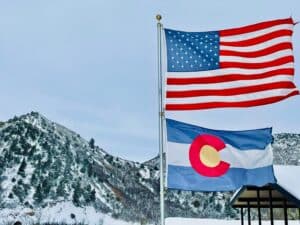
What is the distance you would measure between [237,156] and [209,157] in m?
0.49

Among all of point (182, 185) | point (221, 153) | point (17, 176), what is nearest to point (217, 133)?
point (221, 153)

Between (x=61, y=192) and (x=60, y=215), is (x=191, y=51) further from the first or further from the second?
(x=61, y=192)

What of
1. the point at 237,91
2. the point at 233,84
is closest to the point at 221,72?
the point at 233,84

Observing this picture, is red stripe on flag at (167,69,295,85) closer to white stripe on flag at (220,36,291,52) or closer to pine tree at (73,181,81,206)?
white stripe on flag at (220,36,291,52)

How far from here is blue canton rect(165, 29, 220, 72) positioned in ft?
32.1

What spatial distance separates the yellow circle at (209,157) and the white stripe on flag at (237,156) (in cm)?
10

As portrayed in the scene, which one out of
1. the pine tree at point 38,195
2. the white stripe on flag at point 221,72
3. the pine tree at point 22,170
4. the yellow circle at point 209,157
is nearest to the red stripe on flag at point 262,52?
the white stripe on flag at point 221,72

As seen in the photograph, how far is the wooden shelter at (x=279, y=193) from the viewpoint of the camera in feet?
60.1

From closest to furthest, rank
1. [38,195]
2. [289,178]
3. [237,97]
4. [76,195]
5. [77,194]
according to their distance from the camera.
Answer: [237,97], [289,178], [38,195], [76,195], [77,194]

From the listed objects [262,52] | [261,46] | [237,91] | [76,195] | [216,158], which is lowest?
[216,158]

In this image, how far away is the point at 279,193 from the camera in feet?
65.8

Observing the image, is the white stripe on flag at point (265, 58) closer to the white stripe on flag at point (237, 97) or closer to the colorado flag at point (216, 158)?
the white stripe on flag at point (237, 97)

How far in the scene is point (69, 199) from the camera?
172000 millimetres

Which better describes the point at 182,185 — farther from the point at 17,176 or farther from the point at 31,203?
the point at 17,176
